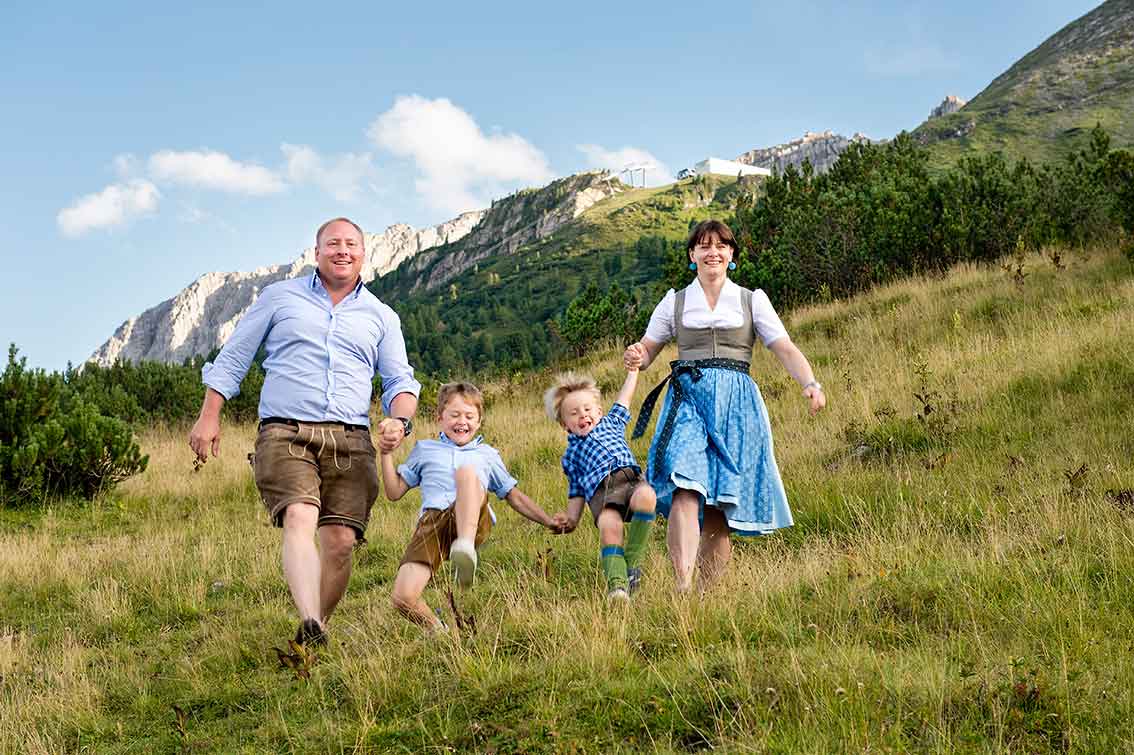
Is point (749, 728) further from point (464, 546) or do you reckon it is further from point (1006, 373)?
point (1006, 373)

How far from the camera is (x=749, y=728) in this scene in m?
2.58

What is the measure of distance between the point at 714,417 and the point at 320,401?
6.62 feet

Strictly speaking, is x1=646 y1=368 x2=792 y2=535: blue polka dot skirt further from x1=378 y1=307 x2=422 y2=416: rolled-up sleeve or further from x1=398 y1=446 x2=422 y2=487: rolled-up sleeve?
x1=378 y1=307 x2=422 y2=416: rolled-up sleeve

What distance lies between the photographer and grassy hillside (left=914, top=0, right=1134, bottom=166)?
222 ft

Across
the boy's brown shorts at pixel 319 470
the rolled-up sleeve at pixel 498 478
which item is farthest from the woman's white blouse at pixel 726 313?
the boy's brown shorts at pixel 319 470

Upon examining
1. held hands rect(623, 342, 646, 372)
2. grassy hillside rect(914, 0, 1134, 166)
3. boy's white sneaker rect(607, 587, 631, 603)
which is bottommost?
boy's white sneaker rect(607, 587, 631, 603)

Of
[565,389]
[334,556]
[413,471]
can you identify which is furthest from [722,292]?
[334,556]

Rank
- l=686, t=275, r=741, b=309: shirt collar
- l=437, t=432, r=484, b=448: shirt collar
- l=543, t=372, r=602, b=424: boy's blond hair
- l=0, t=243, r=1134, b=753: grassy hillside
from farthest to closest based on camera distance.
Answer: l=543, t=372, r=602, b=424: boy's blond hair → l=686, t=275, r=741, b=309: shirt collar → l=437, t=432, r=484, b=448: shirt collar → l=0, t=243, r=1134, b=753: grassy hillside

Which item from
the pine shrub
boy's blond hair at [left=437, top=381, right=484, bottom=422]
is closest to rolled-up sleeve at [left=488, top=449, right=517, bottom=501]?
boy's blond hair at [left=437, top=381, right=484, bottom=422]

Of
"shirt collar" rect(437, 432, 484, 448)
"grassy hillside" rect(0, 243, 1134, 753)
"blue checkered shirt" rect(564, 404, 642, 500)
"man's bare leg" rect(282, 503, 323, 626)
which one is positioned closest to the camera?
"grassy hillside" rect(0, 243, 1134, 753)

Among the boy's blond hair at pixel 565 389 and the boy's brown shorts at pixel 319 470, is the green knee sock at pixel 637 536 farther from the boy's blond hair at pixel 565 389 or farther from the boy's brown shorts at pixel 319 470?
the boy's brown shorts at pixel 319 470

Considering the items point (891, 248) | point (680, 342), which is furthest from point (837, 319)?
point (680, 342)

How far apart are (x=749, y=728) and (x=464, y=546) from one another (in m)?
1.77

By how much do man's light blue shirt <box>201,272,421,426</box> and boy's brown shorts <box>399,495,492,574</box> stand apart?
63 cm
